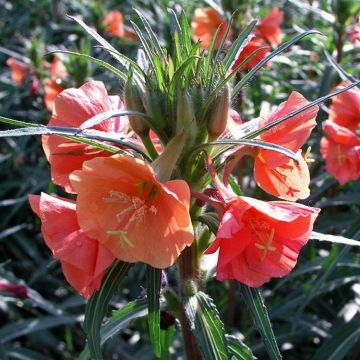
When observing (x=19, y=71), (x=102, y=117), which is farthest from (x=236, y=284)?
(x=19, y=71)

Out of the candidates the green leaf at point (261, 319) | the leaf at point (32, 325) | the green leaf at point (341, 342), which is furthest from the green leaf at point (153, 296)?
the leaf at point (32, 325)

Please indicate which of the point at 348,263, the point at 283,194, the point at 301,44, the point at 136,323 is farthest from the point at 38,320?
the point at 301,44

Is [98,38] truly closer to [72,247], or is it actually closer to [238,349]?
[72,247]

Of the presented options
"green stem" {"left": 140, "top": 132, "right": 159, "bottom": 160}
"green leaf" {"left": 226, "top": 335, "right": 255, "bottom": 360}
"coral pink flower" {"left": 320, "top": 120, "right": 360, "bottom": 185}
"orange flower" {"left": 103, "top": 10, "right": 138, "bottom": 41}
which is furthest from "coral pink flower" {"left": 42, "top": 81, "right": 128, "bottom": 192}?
"orange flower" {"left": 103, "top": 10, "right": 138, "bottom": 41}

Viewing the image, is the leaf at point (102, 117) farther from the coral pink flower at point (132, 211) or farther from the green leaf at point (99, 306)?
the green leaf at point (99, 306)

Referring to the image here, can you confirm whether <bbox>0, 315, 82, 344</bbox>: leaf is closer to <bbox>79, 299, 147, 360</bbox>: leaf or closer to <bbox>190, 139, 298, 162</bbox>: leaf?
<bbox>79, 299, 147, 360</bbox>: leaf
